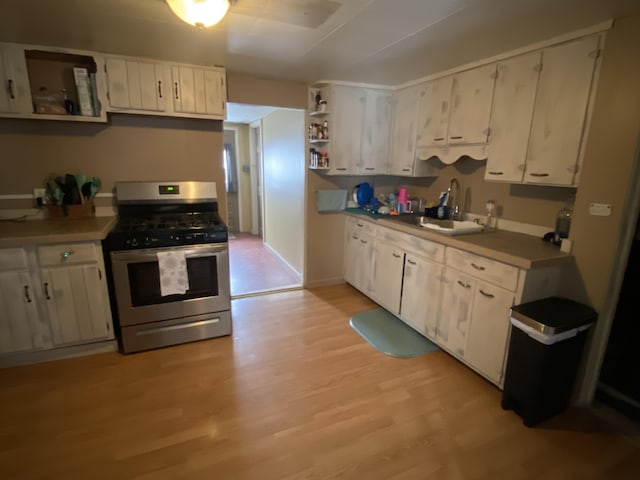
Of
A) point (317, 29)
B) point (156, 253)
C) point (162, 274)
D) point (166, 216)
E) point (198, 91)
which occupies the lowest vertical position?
point (162, 274)

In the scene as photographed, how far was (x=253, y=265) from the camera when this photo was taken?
478 cm

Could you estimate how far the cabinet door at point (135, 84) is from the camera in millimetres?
2578

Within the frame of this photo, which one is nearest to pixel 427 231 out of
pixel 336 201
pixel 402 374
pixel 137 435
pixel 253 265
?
pixel 402 374

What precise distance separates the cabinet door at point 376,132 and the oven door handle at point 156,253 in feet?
6.14

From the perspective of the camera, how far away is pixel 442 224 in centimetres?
309

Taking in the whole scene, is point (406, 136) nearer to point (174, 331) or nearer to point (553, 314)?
point (553, 314)

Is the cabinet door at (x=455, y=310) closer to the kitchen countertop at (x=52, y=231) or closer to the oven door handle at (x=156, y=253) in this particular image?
the oven door handle at (x=156, y=253)

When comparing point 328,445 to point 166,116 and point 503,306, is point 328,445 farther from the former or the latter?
point 166,116

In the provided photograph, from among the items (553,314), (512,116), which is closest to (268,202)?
(512,116)

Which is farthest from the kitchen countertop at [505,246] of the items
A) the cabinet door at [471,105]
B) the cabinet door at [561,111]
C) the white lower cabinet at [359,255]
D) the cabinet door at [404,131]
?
the cabinet door at [404,131]

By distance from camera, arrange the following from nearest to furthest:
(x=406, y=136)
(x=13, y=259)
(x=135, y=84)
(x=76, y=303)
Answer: (x=13, y=259), (x=76, y=303), (x=135, y=84), (x=406, y=136)

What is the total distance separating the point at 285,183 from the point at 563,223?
124 inches

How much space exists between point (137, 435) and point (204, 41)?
8.44 feet

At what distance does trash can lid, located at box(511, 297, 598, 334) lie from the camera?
70.6 inches
